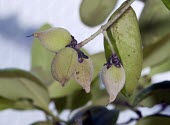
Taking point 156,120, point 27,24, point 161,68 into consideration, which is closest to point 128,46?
point 156,120

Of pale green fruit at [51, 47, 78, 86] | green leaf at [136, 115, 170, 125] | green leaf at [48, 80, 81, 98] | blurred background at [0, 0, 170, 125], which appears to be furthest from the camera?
blurred background at [0, 0, 170, 125]

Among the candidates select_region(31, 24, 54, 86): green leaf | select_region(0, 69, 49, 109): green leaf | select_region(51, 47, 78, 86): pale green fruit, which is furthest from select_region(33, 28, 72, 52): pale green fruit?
select_region(31, 24, 54, 86): green leaf

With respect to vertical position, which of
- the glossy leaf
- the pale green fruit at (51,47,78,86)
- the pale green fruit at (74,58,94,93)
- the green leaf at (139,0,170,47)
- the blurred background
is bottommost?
the pale green fruit at (74,58,94,93)

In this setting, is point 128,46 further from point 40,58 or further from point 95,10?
point 40,58

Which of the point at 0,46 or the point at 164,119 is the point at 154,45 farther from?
the point at 0,46

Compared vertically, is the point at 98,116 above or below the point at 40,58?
below

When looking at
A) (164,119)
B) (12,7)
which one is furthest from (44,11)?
(164,119)

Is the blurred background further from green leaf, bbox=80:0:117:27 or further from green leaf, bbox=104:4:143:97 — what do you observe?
green leaf, bbox=104:4:143:97

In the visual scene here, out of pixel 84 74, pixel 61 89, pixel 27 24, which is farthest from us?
pixel 27 24
